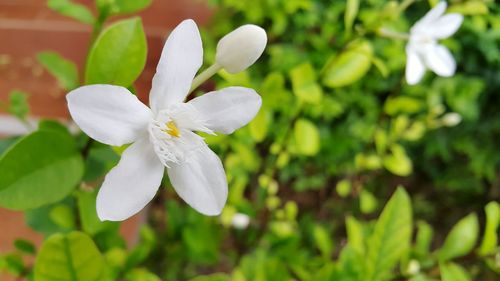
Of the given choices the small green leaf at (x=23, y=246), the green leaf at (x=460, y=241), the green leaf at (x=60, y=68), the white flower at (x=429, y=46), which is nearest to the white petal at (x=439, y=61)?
the white flower at (x=429, y=46)

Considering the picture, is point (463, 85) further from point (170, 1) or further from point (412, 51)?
point (170, 1)

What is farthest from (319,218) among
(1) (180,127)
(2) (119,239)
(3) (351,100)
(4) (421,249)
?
(1) (180,127)

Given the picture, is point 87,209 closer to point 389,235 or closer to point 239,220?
point 389,235

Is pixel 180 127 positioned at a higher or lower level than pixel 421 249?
higher

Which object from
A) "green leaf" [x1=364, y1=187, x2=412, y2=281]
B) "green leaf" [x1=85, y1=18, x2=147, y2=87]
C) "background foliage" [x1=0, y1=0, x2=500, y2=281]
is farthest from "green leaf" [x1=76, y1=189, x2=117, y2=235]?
"green leaf" [x1=364, y1=187, x2=412, y2=281]

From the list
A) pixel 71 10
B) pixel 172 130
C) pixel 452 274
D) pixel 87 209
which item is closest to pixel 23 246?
pixel 87 209

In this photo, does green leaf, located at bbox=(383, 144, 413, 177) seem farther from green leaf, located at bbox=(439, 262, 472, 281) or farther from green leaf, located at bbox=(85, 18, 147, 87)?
green leaf, located at bbox=(85, 18, 147, 87)

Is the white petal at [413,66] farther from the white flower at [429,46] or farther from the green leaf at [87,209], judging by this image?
the green leaf at [87,209]
